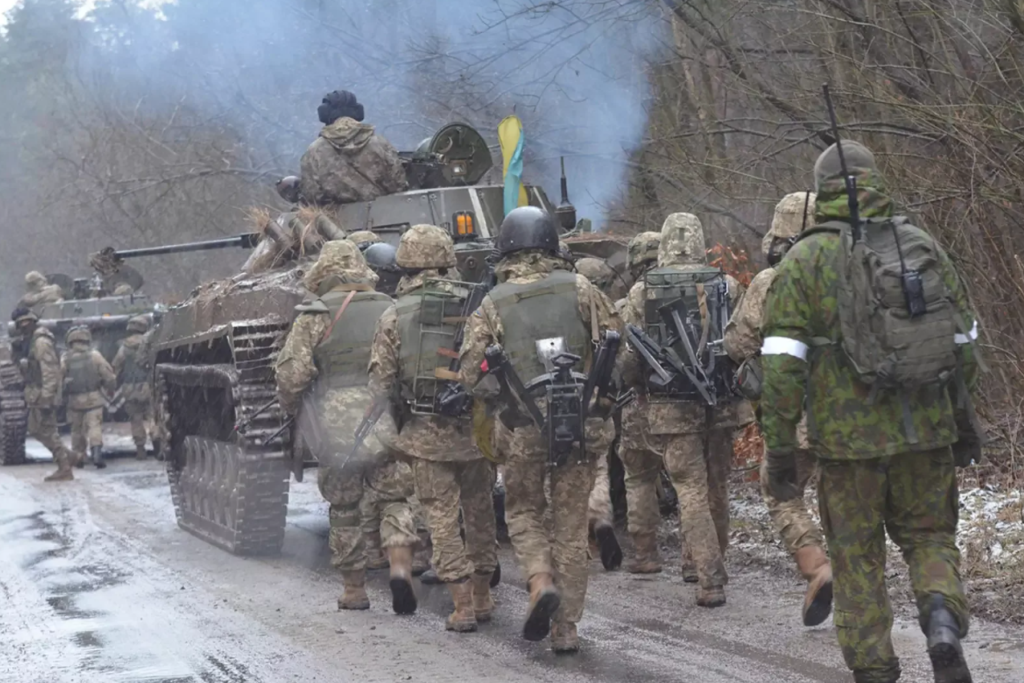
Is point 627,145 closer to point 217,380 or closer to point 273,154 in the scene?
point 217,380

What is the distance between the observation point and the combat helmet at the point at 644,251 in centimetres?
880

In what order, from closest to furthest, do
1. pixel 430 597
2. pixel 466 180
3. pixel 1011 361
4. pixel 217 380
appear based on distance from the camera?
1. pixel 430 597
2. pixel 1011 361
3. pixel 217 380
4. pixel 466 180

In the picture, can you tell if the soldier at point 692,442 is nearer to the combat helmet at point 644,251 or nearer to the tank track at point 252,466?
the combat helmet at point 644,251

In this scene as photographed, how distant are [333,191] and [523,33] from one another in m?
2.43

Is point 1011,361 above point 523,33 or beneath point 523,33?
beneath

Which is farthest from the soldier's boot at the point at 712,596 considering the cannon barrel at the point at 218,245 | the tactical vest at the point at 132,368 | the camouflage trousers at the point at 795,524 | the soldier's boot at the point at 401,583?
the tactical vest at the point at 132,368

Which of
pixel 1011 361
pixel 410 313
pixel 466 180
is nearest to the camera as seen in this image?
pixel 410 313

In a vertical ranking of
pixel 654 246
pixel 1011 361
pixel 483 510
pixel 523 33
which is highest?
pixel 523 33

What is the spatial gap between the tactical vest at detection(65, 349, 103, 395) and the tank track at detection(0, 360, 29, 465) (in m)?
1.38

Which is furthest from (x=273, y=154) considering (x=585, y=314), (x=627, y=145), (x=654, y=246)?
(x=585, y=314)

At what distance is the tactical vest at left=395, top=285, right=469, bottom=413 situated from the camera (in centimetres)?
760

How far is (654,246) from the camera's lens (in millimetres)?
8797

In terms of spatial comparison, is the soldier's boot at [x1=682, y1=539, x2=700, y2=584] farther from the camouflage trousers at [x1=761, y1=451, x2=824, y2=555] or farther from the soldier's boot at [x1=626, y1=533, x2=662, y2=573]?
the camouflage trousers at [x1=761, y1=451, x2=824, y2=555]

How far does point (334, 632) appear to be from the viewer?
25.2 ft
